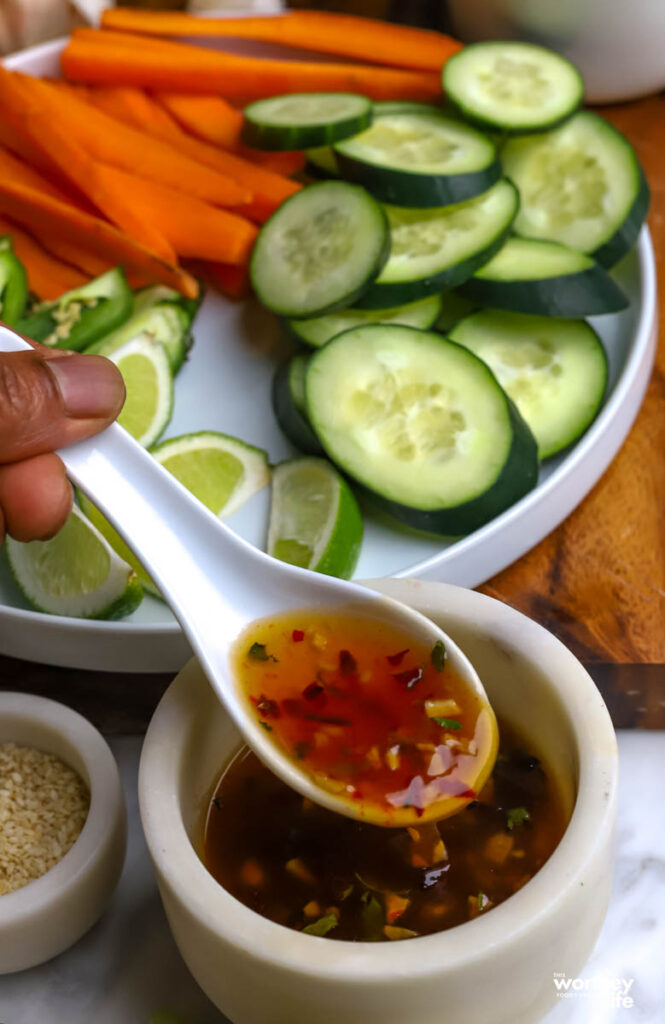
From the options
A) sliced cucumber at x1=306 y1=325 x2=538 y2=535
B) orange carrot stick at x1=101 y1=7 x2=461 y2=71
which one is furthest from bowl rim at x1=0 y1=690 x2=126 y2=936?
orange carrot stick at x1=101 y1=7 x2=461 y2=71

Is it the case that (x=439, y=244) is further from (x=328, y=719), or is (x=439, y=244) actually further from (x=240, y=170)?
(x=328, y=719)

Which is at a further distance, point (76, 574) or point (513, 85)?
point (513, 85)

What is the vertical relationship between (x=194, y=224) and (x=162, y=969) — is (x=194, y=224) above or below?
above

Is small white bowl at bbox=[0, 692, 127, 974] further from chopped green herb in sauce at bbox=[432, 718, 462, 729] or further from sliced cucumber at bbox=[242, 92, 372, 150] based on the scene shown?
sliced cucumber at bbox=[242, 92, 372, 150]

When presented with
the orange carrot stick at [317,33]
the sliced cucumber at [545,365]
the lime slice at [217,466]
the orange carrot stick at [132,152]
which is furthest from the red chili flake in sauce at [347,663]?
the orange carrot stick at [317,33]

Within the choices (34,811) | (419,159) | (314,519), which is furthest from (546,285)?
(34,811)

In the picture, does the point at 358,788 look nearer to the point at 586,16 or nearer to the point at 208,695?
the point at 208,695
